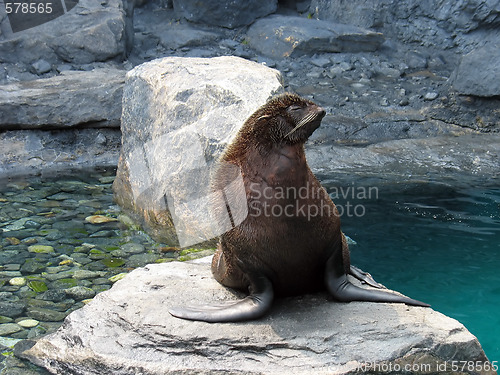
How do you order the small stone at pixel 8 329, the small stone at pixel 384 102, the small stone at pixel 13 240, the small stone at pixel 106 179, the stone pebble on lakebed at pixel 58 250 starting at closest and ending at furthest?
the small stone at pixel 8 329 → the stone pebble on lakebed at pixel 58 250 → the small stone at pixel 13 240 → the small stone at pixel 106 179 → the small stone at pixel 384 102

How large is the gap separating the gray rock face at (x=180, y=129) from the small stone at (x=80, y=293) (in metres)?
1.01

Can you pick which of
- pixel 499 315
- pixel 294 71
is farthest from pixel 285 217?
pixel 294 71

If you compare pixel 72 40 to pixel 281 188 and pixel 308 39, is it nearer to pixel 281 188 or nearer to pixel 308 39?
pixel 308 39

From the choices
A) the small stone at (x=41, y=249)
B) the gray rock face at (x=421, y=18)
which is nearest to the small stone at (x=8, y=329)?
the small stone at (x=41, y=249)

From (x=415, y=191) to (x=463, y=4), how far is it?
5.55 m

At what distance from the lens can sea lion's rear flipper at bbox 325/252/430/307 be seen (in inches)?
143

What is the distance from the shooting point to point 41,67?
33.1 feet

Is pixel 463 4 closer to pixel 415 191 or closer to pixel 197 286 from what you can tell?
pixel 415 191

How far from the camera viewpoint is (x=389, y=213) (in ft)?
22.5

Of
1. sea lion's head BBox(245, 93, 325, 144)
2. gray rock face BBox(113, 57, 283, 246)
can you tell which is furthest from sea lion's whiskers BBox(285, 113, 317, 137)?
gray rock face BBox(113, 57, 283, 246)

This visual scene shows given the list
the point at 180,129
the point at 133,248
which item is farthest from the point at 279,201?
the point at 133,248

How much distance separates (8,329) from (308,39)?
26.7ft

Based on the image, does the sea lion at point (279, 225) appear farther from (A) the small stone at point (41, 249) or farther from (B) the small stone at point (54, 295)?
(A) the small stone at point (41, 249)

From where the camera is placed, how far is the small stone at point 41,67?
10.1 m
